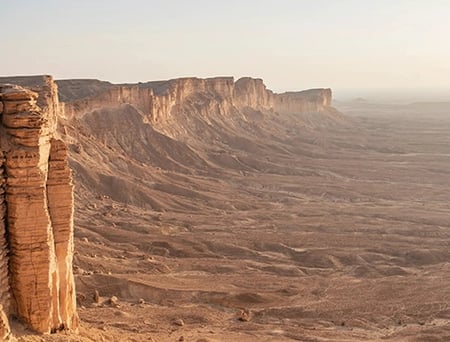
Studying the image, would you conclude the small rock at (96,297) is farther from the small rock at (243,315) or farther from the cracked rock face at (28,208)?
the cracked rock face at (28,208)

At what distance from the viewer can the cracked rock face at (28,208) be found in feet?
38.8

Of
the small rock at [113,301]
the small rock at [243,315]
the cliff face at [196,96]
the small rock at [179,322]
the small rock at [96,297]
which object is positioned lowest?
the small rock at [243,315]

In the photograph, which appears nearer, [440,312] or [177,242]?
[440,312]

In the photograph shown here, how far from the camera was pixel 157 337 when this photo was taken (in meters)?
18.0

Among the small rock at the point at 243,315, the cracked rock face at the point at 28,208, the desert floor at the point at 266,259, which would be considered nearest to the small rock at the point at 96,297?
the desert floor at the point at 266,259

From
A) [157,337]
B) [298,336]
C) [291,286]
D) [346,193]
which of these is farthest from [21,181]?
[346,193]

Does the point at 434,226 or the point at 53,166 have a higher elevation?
the point at 53,166

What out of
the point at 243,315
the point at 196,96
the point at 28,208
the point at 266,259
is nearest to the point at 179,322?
the point at 243,315

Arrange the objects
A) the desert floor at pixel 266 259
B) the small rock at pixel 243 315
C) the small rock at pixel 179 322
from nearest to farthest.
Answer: the small rock at pixel 179 322
the desert floor at pixel 266 259
the small rock at pixel 243 315

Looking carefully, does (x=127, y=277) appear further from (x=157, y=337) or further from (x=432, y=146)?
(x=432, y=146)

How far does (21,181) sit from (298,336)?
483 inches

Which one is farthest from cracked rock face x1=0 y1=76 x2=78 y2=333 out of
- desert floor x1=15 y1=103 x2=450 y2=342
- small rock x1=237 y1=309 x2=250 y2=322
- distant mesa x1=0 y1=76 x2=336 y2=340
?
small rock x1=237 y1=309 x2=250 y2=322

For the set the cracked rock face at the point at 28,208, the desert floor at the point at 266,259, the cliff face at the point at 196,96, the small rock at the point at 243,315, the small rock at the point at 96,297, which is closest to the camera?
the cracked rock face at the point at 28,208

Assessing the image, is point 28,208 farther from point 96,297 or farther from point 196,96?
point 196,96
